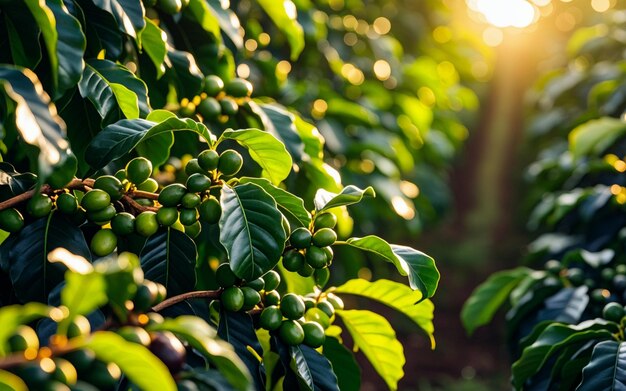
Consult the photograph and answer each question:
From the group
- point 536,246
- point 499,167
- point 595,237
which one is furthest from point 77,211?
point 499,167

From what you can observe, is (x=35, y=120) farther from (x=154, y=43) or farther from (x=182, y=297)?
(x=154, y=43)

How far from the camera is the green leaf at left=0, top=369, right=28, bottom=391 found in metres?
0.74

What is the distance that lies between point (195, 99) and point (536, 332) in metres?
1.13

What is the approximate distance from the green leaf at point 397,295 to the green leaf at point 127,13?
0.72 metres

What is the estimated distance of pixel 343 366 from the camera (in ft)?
4.94

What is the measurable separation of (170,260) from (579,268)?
5.03 feet

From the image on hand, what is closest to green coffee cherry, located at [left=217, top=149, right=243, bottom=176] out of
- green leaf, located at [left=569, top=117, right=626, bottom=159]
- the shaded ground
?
green leaf, located at [left=569, top=117, right=626, bottom=159]

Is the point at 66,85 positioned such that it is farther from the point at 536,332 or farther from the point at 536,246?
the point at 536,246

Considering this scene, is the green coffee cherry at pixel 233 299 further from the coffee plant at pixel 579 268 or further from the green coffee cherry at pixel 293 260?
the coffee plant at pixel 579 268

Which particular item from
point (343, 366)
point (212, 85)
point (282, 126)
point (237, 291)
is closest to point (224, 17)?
point (212, 85)

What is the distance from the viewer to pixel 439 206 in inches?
165

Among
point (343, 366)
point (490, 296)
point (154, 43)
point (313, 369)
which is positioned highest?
point (154, 43)

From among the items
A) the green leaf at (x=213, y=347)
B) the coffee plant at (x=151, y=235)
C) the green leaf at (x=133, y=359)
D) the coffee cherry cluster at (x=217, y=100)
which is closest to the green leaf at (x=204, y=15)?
the coffee plant at (x=151, y=235)

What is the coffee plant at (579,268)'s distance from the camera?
1.61m
